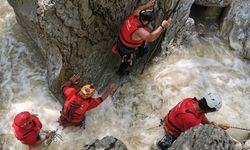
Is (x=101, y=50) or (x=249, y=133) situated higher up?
(x=101, y=50)

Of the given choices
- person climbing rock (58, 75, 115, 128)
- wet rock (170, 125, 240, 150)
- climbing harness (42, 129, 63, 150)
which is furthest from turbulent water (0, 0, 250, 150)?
wet rock (170, 125, 240, 150)

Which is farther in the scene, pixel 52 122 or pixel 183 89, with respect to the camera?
pixel 183 89

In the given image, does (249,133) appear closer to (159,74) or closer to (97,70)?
(159,74)

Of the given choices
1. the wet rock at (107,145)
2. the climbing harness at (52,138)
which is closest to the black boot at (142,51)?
the climbing harness at (52,138)

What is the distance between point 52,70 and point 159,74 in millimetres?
2594

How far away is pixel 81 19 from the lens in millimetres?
7297

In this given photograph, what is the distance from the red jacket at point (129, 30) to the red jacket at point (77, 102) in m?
1.27

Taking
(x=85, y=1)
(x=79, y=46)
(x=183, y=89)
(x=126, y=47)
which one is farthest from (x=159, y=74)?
(x=85, y=1)

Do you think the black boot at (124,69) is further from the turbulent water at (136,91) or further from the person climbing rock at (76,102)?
the person climbing rock at (76,102)

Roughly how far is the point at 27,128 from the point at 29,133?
0.64 ft

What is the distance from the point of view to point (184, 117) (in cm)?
674

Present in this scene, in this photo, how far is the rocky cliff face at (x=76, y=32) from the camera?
23.4ft

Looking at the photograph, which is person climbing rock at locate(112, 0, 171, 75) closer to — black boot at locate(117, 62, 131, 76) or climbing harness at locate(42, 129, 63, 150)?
black boot at locate(117, 62, 131, 76)

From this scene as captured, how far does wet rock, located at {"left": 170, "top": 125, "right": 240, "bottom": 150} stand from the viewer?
591 centimetres
